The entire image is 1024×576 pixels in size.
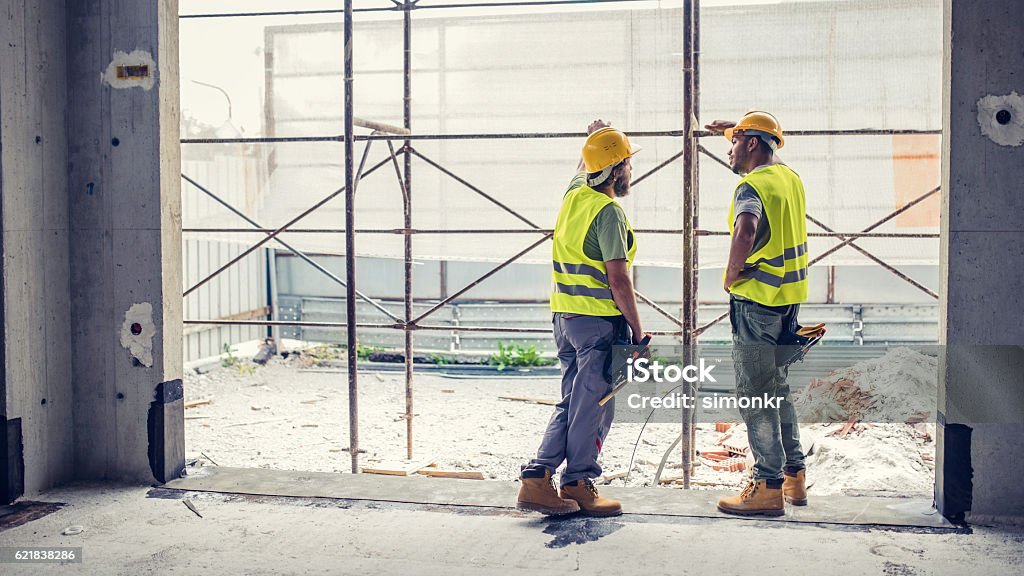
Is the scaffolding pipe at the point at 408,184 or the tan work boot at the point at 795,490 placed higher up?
the scaffolding pipe at the point at 408,184

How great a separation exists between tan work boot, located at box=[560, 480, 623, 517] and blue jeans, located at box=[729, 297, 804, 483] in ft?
2.24

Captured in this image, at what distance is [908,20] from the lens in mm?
8516

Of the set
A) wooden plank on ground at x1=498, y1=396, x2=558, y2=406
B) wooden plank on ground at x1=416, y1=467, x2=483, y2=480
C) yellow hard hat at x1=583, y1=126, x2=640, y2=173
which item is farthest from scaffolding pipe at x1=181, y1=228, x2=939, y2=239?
wooden plank on ground at x1=498, y1=396, x2=558, y2=406

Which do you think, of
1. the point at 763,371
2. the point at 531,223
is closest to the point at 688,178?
the point at 531,223

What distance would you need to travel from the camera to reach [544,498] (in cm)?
436

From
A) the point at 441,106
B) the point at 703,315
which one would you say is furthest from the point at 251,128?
the point at 703,315

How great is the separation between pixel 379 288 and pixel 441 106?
5698 mm

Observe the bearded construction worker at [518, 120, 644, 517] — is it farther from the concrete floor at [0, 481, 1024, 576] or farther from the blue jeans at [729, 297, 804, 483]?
the blue jeans at [729, 297, 804, 483]

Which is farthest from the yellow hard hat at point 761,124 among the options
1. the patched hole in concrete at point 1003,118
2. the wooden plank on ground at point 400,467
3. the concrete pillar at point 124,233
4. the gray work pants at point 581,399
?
the wooden plank on ground at point 400,467

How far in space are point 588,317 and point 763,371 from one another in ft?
2.75

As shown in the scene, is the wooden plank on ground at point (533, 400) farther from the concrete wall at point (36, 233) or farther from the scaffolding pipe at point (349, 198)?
the concrete wall at point (36, 233)

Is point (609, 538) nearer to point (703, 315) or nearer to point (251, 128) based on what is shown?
point (703, 315)

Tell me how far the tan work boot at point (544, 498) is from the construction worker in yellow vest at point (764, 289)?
2.53 feet

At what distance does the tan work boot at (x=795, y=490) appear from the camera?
4.48 m
